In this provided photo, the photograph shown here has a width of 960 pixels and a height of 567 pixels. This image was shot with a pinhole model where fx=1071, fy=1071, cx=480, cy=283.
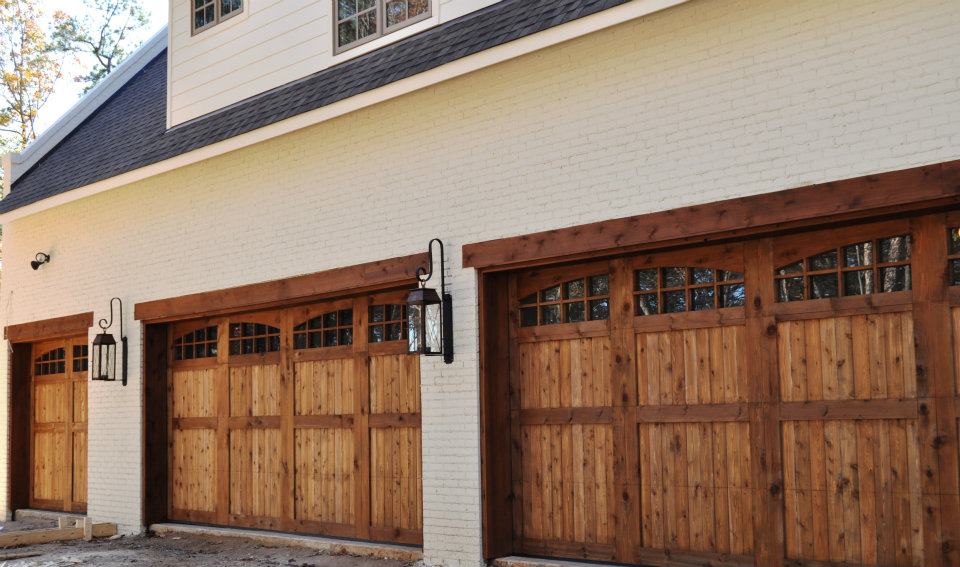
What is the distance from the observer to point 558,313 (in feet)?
30.1

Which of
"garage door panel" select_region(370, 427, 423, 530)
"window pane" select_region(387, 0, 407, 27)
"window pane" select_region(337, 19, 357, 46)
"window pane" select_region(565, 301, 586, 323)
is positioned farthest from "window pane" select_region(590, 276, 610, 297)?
"window pane" select_region(337, 19, 357, 46)

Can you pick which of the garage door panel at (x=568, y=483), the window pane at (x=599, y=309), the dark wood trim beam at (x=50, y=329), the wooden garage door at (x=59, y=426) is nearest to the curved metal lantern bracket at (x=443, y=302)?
the garage door panel at (x=568, y=483)

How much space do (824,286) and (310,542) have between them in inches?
238

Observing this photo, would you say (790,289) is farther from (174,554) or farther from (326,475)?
(174,554)

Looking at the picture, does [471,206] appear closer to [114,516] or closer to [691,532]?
[691,532]

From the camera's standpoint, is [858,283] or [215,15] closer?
[858,283]

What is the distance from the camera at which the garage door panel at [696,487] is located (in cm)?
782

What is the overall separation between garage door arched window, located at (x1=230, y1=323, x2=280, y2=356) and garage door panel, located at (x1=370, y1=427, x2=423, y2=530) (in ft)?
6.55

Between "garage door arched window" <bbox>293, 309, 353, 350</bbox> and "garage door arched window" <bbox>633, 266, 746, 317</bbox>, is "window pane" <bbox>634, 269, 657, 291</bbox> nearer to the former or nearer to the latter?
"garage door arched window" <bbox>633, 266, 746, 317</bbox>

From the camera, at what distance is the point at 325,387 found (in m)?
11.2

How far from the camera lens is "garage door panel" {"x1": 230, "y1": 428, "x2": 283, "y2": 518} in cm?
1181

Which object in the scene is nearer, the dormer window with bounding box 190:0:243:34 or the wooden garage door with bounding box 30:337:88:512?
the dormer window with bounding box 190:0:243:34

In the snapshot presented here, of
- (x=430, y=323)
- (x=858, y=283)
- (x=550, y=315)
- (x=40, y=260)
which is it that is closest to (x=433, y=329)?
(x=430, y=323)

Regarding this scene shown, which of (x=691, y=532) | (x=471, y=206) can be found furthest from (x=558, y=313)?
(x=691, y=532)
